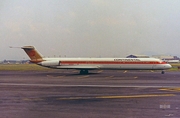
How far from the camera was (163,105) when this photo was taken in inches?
445

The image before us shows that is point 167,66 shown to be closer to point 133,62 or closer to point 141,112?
point 133,62

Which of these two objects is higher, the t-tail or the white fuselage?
the t-tail

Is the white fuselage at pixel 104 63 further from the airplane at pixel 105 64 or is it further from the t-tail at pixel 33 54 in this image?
the t-tail at pixel 33 54

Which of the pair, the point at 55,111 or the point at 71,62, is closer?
the point at 55,111

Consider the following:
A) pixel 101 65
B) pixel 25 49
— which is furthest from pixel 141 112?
pixel 25 49

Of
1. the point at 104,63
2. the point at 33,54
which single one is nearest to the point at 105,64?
the point at 104,63

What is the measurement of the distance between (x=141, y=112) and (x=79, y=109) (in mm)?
2513

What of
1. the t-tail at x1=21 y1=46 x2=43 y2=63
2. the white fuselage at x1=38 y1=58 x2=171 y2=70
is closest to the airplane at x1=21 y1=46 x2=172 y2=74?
the white fuselage at x1=38 y1=58 x2=171 y2=70

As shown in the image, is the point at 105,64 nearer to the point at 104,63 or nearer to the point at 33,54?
the point at 104,63

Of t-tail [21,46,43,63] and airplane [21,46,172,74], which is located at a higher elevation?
t-tail [21,46,43,63]

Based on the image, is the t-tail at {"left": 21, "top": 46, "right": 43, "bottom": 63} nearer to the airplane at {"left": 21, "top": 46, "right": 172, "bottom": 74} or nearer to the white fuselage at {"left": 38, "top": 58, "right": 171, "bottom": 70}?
the airplane at {"left": 21, "top": 46, "right": 172, "bottom": 74}

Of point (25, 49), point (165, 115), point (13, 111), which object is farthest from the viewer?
point (25, 49)

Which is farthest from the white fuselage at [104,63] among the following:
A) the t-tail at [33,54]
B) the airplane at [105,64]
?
the t-tail at [33,54]

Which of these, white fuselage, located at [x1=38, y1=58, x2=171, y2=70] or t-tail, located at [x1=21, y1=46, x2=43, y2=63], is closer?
white fuselage, located at [x1=38, y1=58, x2=171, y2=70]
